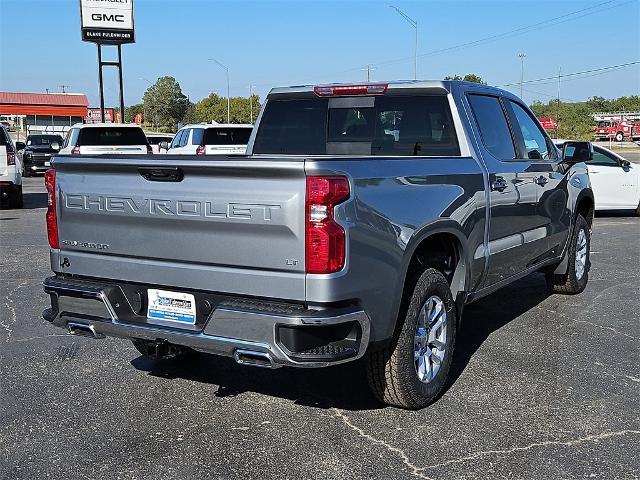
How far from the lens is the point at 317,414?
4496 mm

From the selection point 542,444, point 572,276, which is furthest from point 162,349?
point 572,276

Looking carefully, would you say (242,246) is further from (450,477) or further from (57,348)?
(57,348)

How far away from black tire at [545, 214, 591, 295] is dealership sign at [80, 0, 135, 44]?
33.3m

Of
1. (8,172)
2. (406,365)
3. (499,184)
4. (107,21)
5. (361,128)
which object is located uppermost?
(107,21)

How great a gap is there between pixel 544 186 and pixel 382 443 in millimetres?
3233

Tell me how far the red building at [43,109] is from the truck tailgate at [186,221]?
303 feet

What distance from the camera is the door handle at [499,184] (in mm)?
5312

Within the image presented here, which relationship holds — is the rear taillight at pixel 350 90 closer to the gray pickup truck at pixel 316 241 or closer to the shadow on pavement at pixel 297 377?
the gray pickup truck at pixel 316 241

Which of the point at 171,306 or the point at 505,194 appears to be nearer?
the point at 171,306

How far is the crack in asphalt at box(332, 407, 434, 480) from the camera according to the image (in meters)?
3.70

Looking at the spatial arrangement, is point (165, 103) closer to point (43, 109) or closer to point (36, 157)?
point (43, 109)

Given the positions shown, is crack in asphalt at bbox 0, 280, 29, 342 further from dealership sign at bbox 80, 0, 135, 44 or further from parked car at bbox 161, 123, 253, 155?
dealership sign at bbox 80, 0, 135, 44

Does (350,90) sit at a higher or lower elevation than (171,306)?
higher

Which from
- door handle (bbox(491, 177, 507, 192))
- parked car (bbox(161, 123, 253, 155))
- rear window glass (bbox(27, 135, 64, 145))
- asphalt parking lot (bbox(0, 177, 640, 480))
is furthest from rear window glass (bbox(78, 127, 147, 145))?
door handle (bbox(491, 177, 507, 192))
